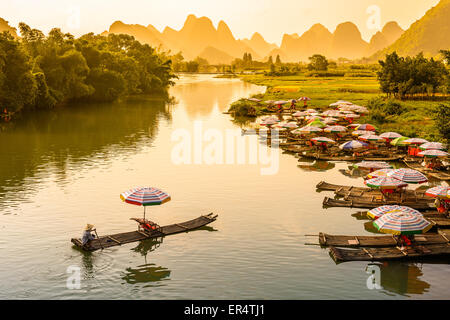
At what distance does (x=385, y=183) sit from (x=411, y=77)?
6839 cm

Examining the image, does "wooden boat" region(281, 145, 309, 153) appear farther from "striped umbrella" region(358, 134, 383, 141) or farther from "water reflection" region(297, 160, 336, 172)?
"striped umbrella" region(358, 134, 383, 141)

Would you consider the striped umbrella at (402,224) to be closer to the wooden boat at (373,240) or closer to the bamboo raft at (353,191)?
the wooden boat at (373,240)

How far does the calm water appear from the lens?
2312 cm

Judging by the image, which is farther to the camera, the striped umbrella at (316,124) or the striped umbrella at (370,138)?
the striped umbrella at (316,124)

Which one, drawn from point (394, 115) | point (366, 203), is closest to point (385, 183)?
point (366, 203)

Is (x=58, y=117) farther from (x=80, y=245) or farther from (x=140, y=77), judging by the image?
(x=80, y=245)

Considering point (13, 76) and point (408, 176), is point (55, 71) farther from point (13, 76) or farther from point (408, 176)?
point (408, 176)

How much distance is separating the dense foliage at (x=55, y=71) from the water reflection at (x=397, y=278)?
64.0 meters

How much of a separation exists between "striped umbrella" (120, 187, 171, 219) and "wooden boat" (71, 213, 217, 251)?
1.66 meters

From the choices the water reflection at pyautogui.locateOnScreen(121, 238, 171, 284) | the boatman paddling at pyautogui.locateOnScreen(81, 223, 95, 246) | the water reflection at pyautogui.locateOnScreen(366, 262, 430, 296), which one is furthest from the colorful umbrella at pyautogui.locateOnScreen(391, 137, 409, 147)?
the boatman paddling at pyautogui.locateOnScreen(81, 223, 95, 246)

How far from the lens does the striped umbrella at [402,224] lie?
83.8 ft

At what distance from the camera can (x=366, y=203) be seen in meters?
33.9

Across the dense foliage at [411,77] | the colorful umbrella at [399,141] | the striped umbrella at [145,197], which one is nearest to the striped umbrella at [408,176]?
the colorful umbrella at [399,141]

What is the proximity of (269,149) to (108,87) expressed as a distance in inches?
2287
